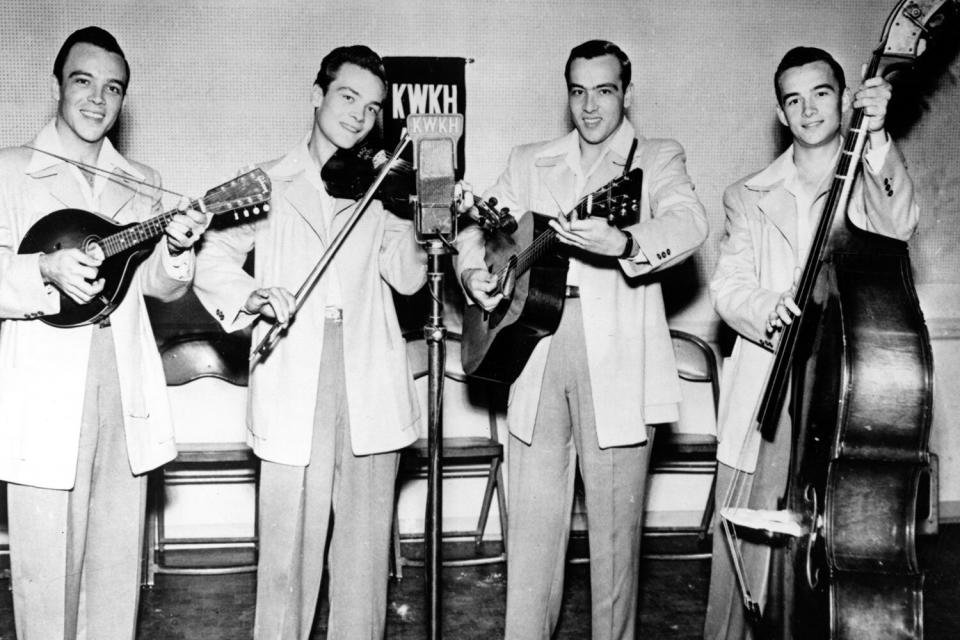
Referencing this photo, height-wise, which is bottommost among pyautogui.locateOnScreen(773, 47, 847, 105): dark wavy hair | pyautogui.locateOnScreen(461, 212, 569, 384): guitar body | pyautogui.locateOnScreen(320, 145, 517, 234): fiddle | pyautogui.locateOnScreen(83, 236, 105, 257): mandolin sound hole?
pyautogui.locateOnScreen(461, 212, 569, 384): guitar body

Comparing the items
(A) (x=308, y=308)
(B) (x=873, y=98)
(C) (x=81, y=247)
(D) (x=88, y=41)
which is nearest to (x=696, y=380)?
(B) (x=873, y=98)

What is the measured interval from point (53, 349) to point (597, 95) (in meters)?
1.79

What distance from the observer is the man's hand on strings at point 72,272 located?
255cm

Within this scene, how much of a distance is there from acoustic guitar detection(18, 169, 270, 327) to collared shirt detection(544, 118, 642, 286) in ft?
3.14

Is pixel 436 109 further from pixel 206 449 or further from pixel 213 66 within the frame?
pixel 206 449

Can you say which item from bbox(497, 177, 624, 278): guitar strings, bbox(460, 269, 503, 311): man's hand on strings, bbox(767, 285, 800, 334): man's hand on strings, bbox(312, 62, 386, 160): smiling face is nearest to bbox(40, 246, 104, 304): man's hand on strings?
bbox(312, 62, 386, 160): smiling face

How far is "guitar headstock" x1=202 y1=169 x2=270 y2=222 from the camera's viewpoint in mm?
2613

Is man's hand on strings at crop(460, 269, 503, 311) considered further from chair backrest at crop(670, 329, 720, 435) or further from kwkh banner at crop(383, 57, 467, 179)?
chair backrest at crop(670, 329, 720, 435)

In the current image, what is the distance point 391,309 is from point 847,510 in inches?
56.3

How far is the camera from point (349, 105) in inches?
110

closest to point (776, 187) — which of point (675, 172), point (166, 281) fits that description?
point (675, 172)

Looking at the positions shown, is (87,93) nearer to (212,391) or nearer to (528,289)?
(528,289)

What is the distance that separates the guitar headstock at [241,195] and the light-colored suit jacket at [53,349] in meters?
0.19

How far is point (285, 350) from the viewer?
2.74 meters
